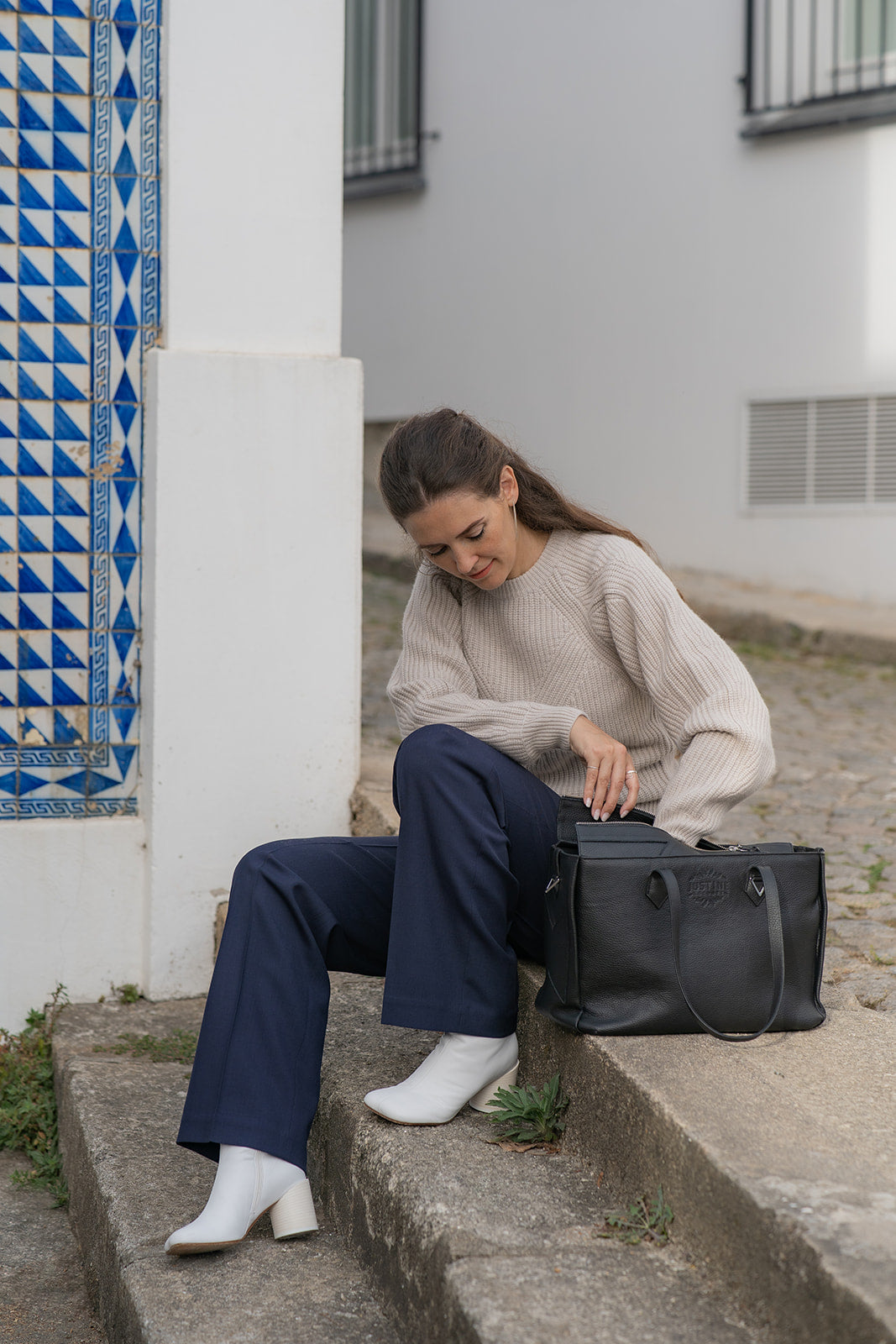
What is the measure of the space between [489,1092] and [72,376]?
2036 mm

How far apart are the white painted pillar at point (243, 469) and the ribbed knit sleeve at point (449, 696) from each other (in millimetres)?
703

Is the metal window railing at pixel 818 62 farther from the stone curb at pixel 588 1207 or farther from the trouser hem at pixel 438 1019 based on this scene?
the trouser hem at pixel 438 1019

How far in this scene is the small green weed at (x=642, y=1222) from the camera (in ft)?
6.15

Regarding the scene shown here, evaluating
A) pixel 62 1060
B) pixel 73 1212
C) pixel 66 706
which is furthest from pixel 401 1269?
pixel 66 706

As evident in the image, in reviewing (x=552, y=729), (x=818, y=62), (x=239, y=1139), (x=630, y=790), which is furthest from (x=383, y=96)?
(x=239, y=1139)

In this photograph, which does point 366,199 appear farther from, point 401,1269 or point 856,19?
point 401,1269

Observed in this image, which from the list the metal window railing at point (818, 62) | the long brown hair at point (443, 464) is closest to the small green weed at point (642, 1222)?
the long brown hair at point (443, 464)

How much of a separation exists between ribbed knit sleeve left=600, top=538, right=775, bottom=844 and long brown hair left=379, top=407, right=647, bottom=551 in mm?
180

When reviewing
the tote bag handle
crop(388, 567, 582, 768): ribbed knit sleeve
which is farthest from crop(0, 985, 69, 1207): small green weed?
the tote bag handle

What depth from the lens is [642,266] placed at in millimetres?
8930

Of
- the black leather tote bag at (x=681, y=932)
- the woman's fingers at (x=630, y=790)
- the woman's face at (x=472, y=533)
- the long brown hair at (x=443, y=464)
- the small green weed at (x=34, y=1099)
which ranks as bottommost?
the small green weed at (x=34, y=1099)

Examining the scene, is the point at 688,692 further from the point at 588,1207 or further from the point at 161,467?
the point at 161,467

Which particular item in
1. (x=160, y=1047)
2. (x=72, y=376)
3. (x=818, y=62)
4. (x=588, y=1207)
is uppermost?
(x=818, y=62)

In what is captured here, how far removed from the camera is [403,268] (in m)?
10.4
